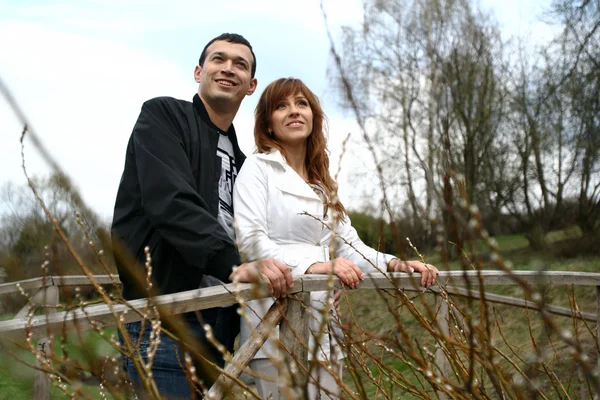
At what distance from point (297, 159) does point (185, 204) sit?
0.81m

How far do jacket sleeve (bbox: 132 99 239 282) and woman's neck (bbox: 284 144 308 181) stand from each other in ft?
1.98

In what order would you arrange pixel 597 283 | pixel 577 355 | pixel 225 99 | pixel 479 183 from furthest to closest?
1. pixel 479 183
2. pixel 597 283
3. pixel 225 99
4. pixel 577 355

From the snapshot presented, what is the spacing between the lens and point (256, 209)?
239 centimetres

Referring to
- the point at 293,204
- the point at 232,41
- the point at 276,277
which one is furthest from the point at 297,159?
the point at 276,277

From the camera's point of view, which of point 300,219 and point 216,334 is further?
point 300,219

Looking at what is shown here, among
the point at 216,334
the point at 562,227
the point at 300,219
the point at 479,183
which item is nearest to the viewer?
the point at 216,334

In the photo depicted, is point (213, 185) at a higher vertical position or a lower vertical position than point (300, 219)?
higher

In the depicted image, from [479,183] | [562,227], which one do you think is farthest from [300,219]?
[479,183]

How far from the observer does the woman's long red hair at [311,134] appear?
8.95 feet

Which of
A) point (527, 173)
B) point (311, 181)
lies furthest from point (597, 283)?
point (527, 173)

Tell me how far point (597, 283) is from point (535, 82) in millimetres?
11614

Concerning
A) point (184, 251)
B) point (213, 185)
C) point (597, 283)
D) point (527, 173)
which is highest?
point (527, 173)

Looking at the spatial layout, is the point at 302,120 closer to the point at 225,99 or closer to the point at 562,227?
the point at 225,99

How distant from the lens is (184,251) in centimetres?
211
